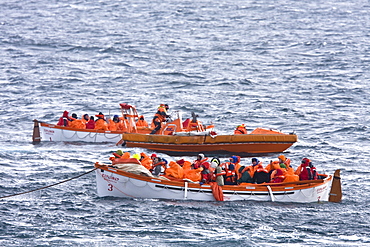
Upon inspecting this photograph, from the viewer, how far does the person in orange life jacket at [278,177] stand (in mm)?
27125

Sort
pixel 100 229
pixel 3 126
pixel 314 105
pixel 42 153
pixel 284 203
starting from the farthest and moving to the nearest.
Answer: pixel 314 105
pixel 3 126
pixel 42 153
pixel 284 203
pixel 100 229

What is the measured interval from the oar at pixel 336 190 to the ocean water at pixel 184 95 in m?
0.39

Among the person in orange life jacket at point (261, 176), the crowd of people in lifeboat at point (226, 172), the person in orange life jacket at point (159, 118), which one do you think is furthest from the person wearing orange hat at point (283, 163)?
the person in orange life jacket at point (159, 118)

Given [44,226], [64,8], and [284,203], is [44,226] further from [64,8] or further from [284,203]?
[64,8]

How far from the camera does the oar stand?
27.5 metres

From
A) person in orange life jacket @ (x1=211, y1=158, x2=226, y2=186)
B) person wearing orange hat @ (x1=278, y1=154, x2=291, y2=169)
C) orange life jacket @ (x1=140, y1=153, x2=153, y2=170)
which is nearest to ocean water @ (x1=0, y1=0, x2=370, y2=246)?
person in orange life jacket @ (x1=211, y1=158, x2=226, y2=186)

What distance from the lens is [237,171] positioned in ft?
91.0

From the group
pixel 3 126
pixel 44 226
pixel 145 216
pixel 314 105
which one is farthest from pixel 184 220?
pixel 314 105

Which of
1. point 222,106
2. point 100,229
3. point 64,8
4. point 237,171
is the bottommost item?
point 100,229

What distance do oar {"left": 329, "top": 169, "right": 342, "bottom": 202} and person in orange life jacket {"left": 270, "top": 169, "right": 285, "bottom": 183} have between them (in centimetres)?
242

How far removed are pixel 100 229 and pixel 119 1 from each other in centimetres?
7487

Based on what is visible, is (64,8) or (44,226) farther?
(64,8)

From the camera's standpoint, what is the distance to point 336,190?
90.5 ft

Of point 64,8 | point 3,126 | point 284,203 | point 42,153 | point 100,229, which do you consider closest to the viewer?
point 100,229
